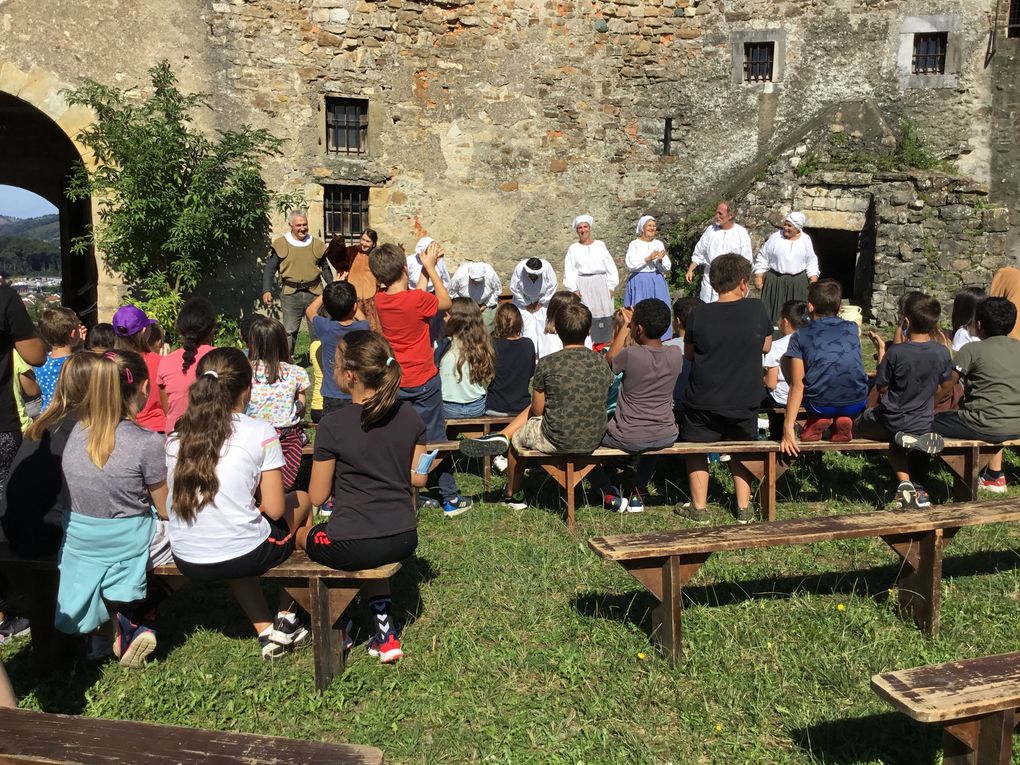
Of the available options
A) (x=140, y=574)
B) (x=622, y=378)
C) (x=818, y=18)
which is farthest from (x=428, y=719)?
(x=818, y=18)

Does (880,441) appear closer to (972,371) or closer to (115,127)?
(972,371)

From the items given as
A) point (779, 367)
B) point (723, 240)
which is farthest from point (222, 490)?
point (723, 240)

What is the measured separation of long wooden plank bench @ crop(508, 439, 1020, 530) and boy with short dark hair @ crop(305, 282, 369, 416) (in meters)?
1.28

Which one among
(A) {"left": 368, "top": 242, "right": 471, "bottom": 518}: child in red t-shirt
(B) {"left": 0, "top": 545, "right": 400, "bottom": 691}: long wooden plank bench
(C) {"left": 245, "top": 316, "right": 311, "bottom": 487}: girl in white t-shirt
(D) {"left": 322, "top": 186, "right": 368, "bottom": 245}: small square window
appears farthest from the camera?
(D) {"left": 322, "top": 186, "right": 368, "bottom": 245}: small square window

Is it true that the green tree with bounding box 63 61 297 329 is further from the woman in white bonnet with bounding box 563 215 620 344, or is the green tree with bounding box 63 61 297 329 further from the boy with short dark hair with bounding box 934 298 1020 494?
the boy with short dark hair with bounding box 934 298 1020 494

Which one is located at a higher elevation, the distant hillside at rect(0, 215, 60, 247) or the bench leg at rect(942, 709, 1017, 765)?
the distant hillside at rect(0, 215, 60, 247)

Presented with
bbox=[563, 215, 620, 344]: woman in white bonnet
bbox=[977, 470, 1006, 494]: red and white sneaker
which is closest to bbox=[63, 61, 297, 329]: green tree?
bbox=[563, 215, 620, 344]: woman in white bonnet

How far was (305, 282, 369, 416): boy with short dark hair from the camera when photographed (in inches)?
210

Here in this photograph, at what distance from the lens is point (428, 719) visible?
3213mm

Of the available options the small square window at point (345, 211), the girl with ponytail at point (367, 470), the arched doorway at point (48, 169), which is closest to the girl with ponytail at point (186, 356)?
the girl with ponytail at point (367, 470)

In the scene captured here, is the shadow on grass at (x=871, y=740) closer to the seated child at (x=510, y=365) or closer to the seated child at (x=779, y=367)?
the seated child at (x=779, y=367)

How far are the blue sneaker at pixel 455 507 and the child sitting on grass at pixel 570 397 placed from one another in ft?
1.66

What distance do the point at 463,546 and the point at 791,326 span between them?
2905mm

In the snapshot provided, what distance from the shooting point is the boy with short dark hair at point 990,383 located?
505 centimetres
